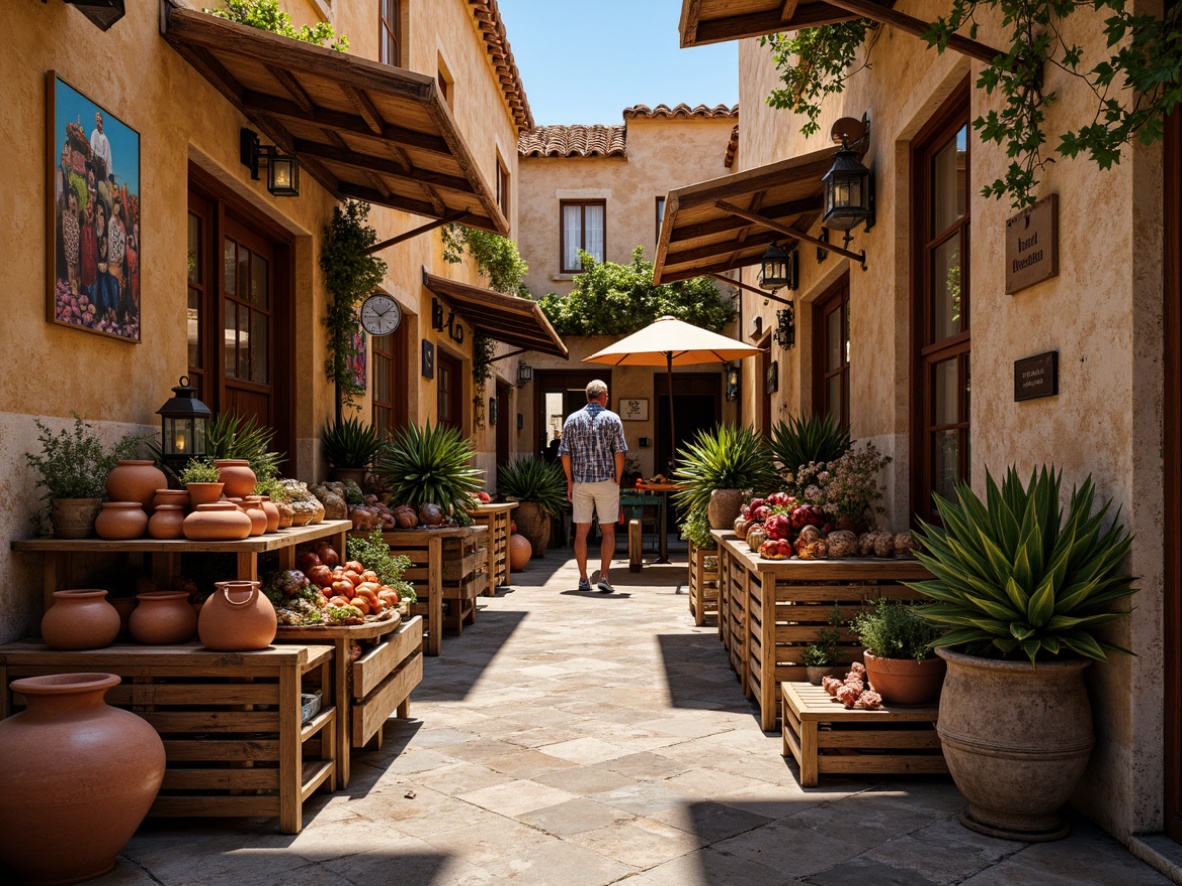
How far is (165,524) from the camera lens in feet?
11.7

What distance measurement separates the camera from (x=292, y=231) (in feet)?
21.4

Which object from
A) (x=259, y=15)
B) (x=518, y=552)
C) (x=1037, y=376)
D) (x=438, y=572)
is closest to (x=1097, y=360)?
(x=1037, y=376)

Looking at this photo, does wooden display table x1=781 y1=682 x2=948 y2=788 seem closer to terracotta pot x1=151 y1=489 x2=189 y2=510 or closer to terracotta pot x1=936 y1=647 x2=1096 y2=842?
terracotta pot x1=936 y1=647 x2=1096 y2=842

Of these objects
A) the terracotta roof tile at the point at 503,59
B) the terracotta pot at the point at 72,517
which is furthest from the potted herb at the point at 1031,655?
the terracotta roof tile at the point at 503,59

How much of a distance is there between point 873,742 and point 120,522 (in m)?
2.81

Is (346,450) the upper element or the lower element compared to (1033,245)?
lower

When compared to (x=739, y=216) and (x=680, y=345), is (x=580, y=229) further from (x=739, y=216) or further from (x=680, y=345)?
(x=739, y=216)

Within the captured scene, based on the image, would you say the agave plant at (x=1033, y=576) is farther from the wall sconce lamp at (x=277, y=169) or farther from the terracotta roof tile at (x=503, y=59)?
the terracotta roof tile at (x=503, y=59)

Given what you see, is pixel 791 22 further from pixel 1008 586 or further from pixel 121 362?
pixel 121 362

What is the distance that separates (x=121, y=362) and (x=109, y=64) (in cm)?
117

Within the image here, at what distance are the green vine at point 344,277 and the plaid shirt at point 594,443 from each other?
8.24ft

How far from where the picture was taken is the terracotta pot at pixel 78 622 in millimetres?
3299

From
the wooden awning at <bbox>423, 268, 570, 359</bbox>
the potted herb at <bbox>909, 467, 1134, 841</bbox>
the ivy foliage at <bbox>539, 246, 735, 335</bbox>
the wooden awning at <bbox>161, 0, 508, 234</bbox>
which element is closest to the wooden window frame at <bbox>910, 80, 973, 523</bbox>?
the potted herb at <bbox>909, 467, 1134, 841</bbox>

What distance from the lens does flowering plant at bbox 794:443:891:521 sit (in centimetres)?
506
